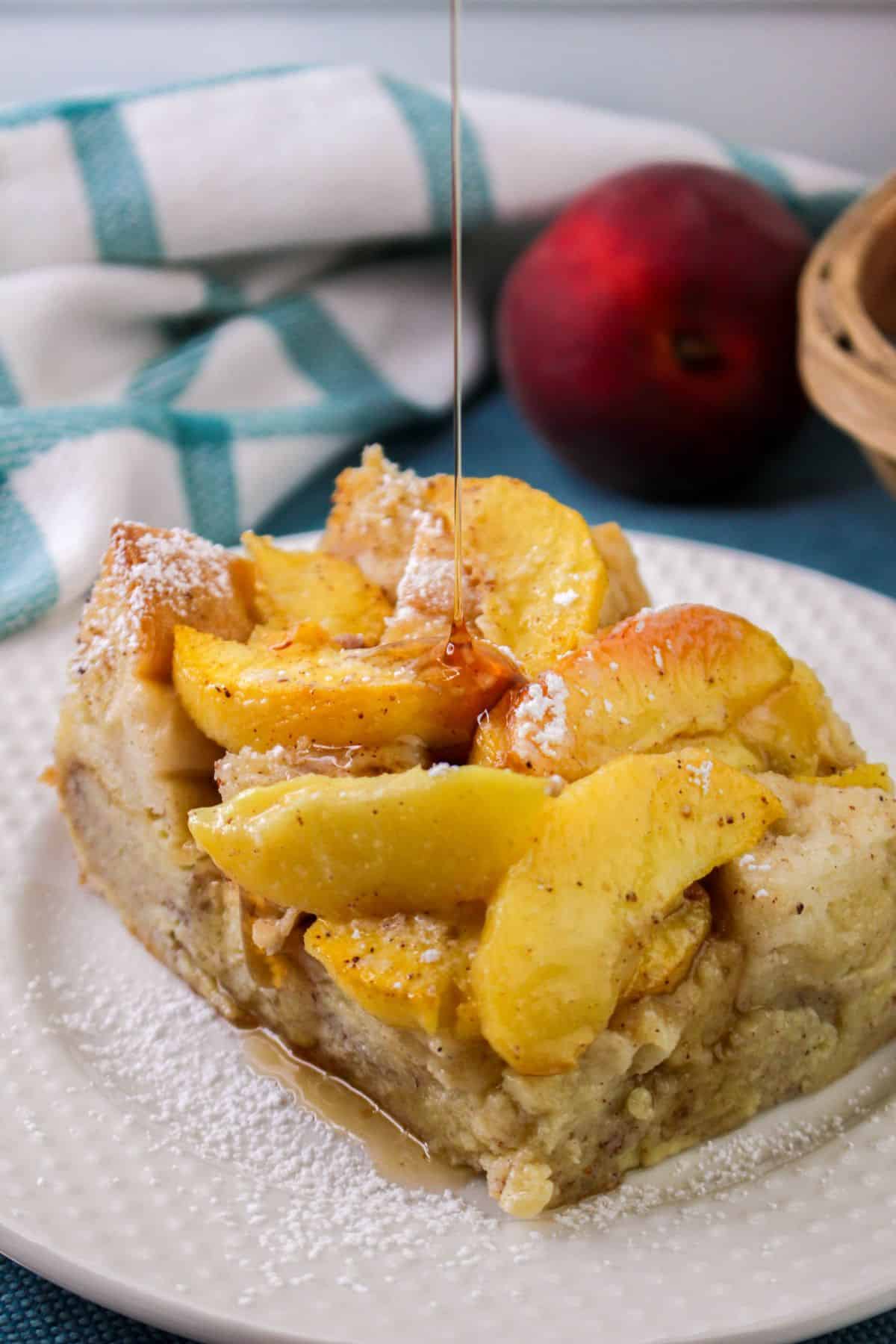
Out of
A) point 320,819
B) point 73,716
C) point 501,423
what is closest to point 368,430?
point 501,423

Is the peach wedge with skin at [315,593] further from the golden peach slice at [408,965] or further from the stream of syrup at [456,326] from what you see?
the golden peach slice at [408,965]

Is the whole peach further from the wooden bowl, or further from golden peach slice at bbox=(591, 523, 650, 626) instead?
golden peach slice at bbox=(591, 523, 650, 626)

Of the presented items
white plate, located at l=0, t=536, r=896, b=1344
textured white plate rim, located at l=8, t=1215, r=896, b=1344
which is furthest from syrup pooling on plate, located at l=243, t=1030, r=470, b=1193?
textured white plate rim, located at l=8, t=1215, r=896, b=1344

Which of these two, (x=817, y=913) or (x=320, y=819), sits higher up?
(x=320, y=819)

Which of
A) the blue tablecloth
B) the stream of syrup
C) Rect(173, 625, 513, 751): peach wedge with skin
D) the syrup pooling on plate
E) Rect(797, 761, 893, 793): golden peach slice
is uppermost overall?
the stream of syrup

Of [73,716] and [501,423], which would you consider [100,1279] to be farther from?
[501,423]

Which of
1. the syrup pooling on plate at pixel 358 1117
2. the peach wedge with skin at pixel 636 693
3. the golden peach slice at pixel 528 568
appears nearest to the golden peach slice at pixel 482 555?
the golden peach slice at pixel 528 568
